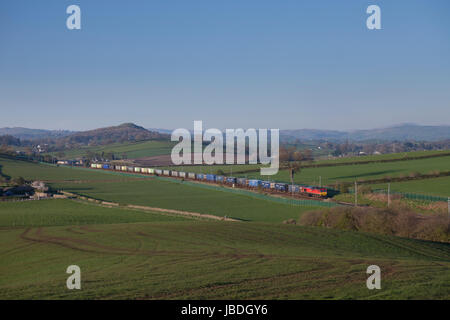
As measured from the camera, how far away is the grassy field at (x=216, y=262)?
1224 centimetres

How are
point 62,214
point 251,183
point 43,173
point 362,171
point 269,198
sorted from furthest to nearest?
1. point 43,173
2. point 362,171
3. point 251,183
4. point 269,198
5. point 62,214

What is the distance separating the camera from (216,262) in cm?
1627

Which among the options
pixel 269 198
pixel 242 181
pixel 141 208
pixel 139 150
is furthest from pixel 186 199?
pixel 139 150

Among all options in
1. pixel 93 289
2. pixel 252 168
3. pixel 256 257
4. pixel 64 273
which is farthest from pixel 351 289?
pixel 252 168

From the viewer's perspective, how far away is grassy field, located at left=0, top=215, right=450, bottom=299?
482 inches

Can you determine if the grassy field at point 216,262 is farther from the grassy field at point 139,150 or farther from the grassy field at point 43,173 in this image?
the grassy field at point 139,150

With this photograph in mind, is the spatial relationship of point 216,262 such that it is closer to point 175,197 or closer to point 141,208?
point 141,208

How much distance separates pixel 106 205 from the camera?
4350 cm

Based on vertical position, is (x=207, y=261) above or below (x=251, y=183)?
above

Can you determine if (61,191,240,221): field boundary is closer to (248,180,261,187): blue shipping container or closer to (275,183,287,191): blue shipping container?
(275,183,287,191): blue shipping container

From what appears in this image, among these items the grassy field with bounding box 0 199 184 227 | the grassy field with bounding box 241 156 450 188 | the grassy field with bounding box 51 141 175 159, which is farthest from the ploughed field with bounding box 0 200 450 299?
the grassy field with bounding box 51 141 175 159

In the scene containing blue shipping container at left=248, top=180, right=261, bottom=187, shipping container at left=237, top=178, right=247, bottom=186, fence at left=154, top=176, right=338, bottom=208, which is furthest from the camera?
shipping container at left=237, top=178, right=247, bottom=186

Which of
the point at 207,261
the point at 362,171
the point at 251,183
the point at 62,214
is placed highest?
the point at 207,261

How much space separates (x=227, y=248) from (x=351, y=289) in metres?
8.15
